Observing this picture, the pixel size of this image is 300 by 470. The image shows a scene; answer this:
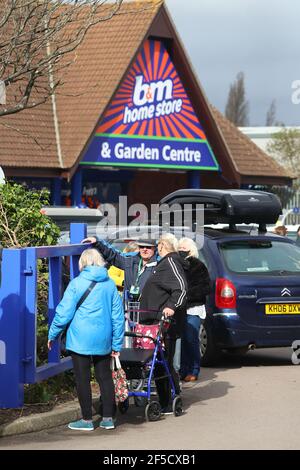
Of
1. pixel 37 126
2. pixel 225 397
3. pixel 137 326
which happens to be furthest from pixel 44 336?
pixel 37 126

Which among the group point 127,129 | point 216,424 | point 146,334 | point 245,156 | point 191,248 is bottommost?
point 216,424

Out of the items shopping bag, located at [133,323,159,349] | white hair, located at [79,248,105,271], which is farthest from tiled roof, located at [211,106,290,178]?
white hair, located at [79,248,105,271]

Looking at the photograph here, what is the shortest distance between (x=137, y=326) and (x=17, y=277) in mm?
1506

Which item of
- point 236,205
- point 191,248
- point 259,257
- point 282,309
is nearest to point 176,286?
point 191,248

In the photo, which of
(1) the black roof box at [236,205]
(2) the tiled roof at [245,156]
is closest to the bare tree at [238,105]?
(2) the tiled roof at [245,156]

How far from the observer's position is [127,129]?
96.2 feet

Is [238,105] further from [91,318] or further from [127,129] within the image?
[91,318]

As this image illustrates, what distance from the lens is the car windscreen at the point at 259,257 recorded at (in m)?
14.6

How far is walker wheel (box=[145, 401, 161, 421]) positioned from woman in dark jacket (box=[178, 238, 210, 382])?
2.56m

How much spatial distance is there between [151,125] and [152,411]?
65.9ft

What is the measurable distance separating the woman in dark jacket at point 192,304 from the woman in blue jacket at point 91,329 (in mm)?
3098

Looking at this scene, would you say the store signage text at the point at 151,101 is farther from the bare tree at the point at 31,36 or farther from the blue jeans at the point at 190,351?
the blue jeans at the point at 190,351

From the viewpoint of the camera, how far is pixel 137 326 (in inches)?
432

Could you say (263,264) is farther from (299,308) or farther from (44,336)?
(44,336)
